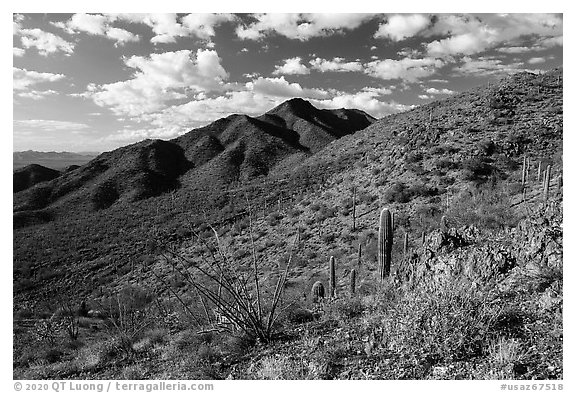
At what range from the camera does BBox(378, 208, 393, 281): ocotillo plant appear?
25.6 ft

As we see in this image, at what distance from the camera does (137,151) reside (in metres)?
57.7

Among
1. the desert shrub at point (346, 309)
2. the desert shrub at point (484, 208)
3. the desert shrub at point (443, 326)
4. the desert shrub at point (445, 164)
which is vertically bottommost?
the desert shrub at point (346, 309)

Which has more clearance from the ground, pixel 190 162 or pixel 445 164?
pixel 190 162

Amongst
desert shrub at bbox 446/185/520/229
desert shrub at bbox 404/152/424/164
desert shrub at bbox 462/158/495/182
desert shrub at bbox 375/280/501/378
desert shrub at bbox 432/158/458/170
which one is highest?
desert shrub at bbox 404/152/424/164

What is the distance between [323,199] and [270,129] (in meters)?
42.8

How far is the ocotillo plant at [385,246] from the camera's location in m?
7.79

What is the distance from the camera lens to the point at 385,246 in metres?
7.99

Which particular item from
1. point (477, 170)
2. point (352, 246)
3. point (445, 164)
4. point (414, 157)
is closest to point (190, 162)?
point (414, 157)

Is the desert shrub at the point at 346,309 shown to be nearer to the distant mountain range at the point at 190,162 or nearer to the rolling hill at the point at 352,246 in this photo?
the rolling hill at the point at 352,246

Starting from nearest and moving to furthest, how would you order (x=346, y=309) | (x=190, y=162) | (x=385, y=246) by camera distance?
(x=346, y=309), (x=385, y=246), (x=190, y=162)

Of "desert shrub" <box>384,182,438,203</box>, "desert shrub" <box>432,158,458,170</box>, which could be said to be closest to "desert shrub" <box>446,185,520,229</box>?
"desert shrub" <box>384,182,438,203</box>

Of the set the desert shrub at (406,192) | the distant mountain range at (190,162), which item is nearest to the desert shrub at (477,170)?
the desert shrub at (406,192)

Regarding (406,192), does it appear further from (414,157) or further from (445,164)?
(414,157)

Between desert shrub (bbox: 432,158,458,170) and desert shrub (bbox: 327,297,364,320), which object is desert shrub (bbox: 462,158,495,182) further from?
desert shrub (bbox: 327,297,364,320)
